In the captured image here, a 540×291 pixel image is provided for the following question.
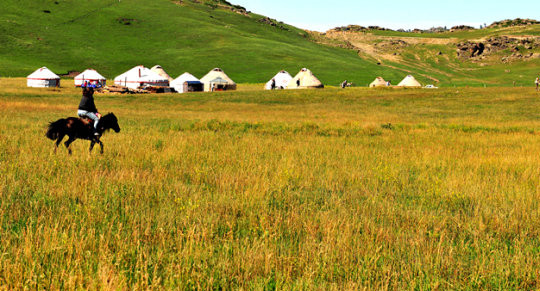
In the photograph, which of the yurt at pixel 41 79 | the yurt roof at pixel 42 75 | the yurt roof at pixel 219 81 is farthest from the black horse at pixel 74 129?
the yurt roof at pixel 219 81

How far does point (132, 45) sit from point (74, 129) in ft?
469

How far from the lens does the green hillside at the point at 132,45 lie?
117 m

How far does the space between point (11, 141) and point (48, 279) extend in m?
10.5

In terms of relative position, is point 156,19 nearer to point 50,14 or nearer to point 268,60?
point 50,14

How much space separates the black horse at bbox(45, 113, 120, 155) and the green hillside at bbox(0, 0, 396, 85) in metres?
98.9

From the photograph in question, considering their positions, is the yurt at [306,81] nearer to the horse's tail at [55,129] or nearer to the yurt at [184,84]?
the yurt at [184,84]

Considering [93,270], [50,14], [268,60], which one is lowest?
[93,270]

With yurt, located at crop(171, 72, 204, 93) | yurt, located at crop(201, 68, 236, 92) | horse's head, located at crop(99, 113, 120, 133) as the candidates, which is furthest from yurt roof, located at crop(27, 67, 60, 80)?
horse's head, located at crop(99, 113, 120, 133)

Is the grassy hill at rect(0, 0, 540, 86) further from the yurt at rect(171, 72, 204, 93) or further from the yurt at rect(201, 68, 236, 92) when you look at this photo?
the yurt at rect(171, 72, 204, 93)

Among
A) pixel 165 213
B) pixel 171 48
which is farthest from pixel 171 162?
pixel 171 48

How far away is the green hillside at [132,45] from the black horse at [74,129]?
98.9 meters

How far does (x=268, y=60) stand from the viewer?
138m

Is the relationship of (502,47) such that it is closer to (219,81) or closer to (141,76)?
(219,81)

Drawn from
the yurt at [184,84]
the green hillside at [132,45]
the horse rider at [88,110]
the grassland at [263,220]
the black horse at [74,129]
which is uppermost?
the green hillside at [132,45]
